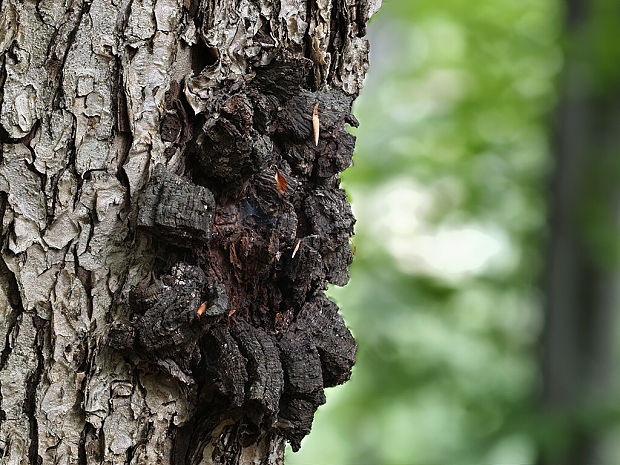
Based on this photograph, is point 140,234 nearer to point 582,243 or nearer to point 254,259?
point 254,259

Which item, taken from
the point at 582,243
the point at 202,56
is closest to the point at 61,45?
the point at 202,56

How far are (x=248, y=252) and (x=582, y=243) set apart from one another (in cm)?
397

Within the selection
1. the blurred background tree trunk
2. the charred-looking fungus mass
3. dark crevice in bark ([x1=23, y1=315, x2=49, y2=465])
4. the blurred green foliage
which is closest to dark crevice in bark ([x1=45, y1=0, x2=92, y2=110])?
the charred-looking fungus mass

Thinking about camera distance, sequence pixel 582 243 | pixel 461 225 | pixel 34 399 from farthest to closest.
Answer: pixel 461 225 → pixel 582 243 → pixel 34 399

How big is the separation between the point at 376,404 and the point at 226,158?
435 cm

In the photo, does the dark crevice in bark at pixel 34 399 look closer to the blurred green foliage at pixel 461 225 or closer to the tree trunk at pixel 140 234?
the tree trunk at pixel 140 234

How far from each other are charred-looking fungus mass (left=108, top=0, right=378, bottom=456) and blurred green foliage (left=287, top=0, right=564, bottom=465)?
3099 mm

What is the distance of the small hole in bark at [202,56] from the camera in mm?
1012

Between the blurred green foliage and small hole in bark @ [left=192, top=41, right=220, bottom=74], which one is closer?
small hole in bark @ [left=192, top=41, right=220, bottom=74]

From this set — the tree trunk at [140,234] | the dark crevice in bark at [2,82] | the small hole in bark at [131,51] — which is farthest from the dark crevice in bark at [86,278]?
the small hole in bark at [131,51]

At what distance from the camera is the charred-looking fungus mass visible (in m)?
0.94

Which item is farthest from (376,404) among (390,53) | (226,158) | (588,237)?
(226,158)

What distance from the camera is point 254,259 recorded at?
1028 millimetres

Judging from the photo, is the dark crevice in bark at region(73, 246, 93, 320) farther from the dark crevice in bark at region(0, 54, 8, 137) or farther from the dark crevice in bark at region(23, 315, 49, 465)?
the dark crevice in bark at region(0, 54, 8, 137)
